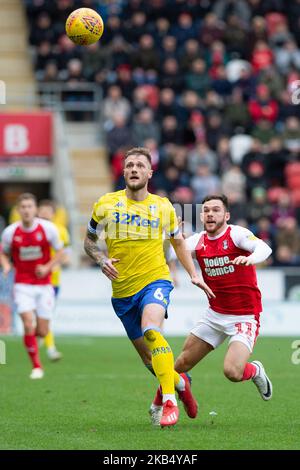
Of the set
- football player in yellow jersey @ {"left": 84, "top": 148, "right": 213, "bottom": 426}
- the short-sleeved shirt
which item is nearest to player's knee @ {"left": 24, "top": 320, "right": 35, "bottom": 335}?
the short-sleeved shirt

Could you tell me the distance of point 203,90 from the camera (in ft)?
86.2

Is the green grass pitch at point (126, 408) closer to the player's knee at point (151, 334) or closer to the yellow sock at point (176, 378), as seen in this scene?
the yellow sock at point (176, 378)

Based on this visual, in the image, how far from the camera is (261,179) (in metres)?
24.0

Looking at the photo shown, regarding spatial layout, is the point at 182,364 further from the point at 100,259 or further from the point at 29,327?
the point at 29,327

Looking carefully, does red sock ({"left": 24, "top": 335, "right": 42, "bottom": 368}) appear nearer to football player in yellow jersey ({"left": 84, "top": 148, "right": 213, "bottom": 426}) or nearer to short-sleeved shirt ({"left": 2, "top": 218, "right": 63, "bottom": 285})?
short-sleeved shirt ({"left": 2, "top": 218, "right": 63, "bottom": 285})

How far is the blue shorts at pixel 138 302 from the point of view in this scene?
9797 mm

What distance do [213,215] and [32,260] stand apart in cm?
517

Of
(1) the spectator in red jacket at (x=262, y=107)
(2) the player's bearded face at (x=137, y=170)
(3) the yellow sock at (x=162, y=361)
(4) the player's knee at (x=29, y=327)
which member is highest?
(1) the spectator in red jacket at (x=262, y=107)

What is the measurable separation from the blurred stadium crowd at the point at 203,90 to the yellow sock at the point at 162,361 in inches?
519

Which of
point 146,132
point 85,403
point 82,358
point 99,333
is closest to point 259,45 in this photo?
point 146,132

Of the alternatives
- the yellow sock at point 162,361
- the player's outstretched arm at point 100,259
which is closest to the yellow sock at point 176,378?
the yellow sock at point 162,361

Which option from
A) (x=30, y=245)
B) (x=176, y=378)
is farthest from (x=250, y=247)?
(x=30, y=245)

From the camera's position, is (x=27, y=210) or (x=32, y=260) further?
(x=32, y=260)

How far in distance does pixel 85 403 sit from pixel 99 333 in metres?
10.1
